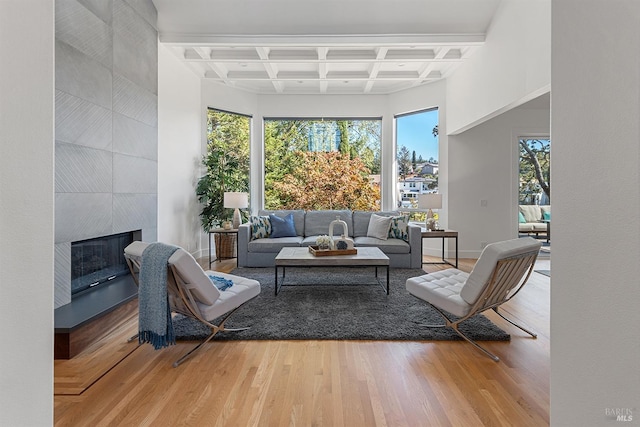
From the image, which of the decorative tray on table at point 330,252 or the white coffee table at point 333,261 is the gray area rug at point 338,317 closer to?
the white coffee table at point 333,261

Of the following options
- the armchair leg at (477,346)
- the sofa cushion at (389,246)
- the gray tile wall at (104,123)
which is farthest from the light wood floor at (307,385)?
the sofa cushion at (389,246)

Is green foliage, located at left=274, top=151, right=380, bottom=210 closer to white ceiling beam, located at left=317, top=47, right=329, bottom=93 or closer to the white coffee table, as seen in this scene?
white ceiling beam, located at left=317, top=47, right=329, bottom=93

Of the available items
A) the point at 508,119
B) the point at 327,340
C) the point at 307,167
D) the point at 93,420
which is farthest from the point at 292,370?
the point at 508,119

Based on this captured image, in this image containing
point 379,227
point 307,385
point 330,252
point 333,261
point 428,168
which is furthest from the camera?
point 428,168

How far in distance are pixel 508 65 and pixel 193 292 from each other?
419cm

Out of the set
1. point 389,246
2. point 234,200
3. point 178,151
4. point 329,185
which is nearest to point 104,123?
point 178,151

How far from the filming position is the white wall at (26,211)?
0.86 metres

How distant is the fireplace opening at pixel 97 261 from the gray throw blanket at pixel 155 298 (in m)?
1.20

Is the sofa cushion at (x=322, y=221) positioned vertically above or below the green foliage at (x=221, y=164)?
below

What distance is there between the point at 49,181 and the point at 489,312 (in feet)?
11.9

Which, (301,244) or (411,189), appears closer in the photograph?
(301,244)

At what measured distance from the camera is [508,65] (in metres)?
4.16

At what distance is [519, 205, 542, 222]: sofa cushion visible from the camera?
7594mm

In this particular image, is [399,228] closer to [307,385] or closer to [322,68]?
[322,68]
